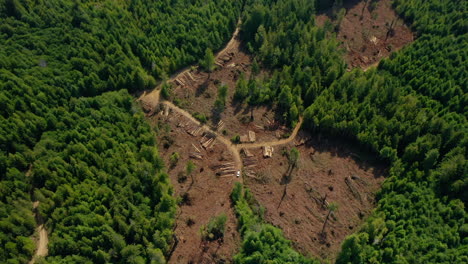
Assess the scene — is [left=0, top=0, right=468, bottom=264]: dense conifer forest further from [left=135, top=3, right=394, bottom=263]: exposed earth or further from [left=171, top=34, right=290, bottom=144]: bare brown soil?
[left=171, top=34, right=290, bottom=144]: bare brown soil

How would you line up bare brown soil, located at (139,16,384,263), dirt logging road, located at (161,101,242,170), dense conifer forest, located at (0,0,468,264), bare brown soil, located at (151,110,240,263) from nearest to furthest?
dense conifer forest, located at (0,0,468,264), bare brown soil, located at (151,110,240,263), bare brown soil, located at (139,16,384,263), dirt logging road, located at (161,101,242,170)

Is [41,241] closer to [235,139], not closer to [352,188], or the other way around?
[235,139]

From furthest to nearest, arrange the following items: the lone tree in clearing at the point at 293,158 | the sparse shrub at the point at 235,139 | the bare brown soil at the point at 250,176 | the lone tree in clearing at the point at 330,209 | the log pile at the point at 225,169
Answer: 1. the sparse shrub at the point at 235,139
2. the log pile at the point at 225,169
3. the lone tree in clearing at the point at 293,158
4. the lone tree in clearing at the point at 330,209
5. the bare brown soil at the point at 250,176

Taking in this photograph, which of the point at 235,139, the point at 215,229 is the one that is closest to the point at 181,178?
the point at 215,229

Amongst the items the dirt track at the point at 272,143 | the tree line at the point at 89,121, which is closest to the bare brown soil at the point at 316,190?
the dirt track at the point at 272,143

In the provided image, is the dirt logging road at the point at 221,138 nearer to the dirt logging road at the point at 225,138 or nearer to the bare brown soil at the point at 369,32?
the dirt logging road at the point at 225,138

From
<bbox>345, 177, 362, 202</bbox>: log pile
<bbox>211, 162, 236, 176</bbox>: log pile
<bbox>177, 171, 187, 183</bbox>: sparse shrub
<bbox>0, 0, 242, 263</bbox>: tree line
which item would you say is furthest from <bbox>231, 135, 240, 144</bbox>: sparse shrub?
<bbox>345, 177, 362, 202</bbox>: log pile
